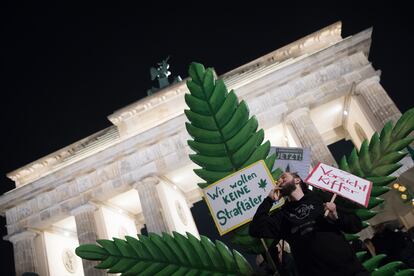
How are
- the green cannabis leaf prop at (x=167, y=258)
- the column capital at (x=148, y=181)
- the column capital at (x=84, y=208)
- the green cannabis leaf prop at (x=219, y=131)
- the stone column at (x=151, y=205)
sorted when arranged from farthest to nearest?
the column capital at (x=84, y=208)
the column capital at (x=148, y=181)
the stone column at (x=151, y=205)
the green cannabis leaf prop at (x=219, y=131)
the green cannabis leaf prop at (x=167, y=258)

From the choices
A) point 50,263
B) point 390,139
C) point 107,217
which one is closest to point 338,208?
point 390,139

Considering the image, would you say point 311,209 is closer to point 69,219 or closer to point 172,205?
point 172,205

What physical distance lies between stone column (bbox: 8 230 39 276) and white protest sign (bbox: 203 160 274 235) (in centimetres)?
2106

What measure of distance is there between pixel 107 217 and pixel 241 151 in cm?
2041

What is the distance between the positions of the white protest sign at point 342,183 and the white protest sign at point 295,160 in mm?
1036

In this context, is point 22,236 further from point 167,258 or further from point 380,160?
point 380,160

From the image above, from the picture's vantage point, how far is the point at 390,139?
224 cm

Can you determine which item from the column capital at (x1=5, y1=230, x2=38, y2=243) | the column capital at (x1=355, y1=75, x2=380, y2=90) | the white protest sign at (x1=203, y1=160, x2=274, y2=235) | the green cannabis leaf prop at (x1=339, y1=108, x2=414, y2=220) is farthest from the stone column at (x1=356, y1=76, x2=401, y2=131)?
the column capital at (x1=5, y1=230, x2=38, y2=243)

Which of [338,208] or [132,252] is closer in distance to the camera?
[132,252]

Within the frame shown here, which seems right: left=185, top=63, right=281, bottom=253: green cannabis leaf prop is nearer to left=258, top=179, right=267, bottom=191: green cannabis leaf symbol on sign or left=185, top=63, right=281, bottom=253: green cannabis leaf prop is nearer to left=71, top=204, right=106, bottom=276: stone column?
left=258, top=179, right=267, bottom=191: green cannabis leaf symbol on sign

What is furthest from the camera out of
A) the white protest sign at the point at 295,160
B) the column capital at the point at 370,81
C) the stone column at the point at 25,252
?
the stone column at the point at 25,252

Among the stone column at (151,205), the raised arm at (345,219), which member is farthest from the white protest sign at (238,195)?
the stone column at (151,205)

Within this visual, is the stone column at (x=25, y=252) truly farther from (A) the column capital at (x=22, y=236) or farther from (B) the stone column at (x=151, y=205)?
(B) the stone column at (x=151, y=205)

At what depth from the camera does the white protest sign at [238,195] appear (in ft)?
7.97
